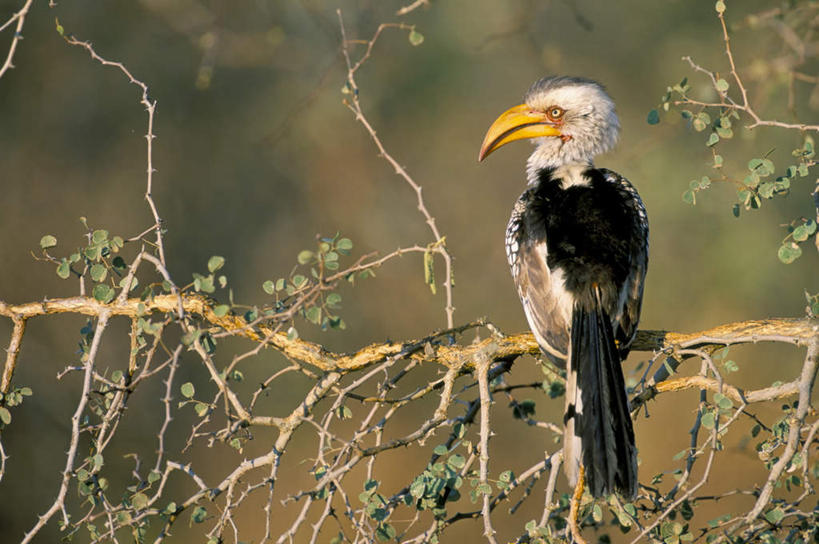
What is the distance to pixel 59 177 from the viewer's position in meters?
6.98

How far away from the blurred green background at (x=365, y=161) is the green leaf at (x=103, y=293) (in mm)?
4051

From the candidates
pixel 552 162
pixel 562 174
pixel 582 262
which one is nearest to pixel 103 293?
pixel 582 262

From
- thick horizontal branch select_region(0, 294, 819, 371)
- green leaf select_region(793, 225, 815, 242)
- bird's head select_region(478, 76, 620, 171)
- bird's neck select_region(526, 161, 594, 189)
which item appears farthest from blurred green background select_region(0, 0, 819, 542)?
green leaf select_region(793, 225, 815, 242)

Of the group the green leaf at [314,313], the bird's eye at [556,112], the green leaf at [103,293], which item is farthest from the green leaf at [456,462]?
the bird's eye at [556,112]

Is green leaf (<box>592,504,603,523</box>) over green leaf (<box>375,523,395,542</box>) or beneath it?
over

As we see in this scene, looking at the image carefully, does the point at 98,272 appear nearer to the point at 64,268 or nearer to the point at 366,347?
the point at 64,268

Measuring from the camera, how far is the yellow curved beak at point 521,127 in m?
4.16

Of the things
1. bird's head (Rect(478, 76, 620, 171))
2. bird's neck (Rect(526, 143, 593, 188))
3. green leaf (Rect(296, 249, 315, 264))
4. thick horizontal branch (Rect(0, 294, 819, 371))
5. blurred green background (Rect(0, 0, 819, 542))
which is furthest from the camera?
Answer: blurred green background (Rect(0, 0, 819, 542))

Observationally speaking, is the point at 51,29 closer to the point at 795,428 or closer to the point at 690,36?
the point at 690,36

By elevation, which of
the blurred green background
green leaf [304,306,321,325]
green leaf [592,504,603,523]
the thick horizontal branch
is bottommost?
green leaf [592,504,603,523]

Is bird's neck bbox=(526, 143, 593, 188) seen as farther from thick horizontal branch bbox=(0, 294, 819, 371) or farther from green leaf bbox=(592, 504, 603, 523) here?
green leaf bbox=(592, 504, 603, 523)

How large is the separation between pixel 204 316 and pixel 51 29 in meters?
5.30

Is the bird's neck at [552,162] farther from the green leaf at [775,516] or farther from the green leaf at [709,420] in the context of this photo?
the green leaf at [775,516]

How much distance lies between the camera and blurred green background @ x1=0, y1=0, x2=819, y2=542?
6707 mm
